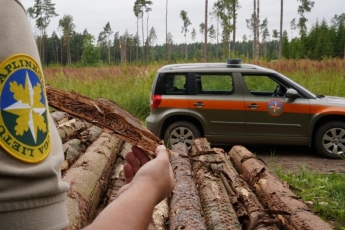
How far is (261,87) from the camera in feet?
51.2

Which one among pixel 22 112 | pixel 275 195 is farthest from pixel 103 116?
pixel 275 195

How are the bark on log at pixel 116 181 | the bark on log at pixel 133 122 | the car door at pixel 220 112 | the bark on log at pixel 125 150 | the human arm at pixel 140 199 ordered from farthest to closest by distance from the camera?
the car door at pixel 220 112, the bark on log at pixel 125 150, the bark on log at pixel 116 181, the bark on log at pixel 133 122, the human arm at pixel 140 199

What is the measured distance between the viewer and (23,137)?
89cm

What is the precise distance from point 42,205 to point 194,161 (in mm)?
4900

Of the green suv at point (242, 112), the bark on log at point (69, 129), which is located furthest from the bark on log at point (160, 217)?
the green suv at point (242, 112)

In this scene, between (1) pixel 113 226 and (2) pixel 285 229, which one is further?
(2) pixel 285 229

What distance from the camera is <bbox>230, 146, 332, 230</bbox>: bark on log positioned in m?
3.89

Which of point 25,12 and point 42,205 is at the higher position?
point 25,12

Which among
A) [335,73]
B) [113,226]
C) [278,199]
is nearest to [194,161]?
[278,199]

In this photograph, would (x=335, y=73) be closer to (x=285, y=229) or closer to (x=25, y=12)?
(x=285, y=229)

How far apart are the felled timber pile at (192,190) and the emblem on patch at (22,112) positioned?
0.96 m

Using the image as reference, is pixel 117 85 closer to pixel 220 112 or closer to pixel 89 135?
pixel 220 112

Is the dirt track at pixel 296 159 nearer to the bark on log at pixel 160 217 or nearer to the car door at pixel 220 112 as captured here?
the car door at pixel 220 112

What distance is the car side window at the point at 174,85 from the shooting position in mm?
10562
